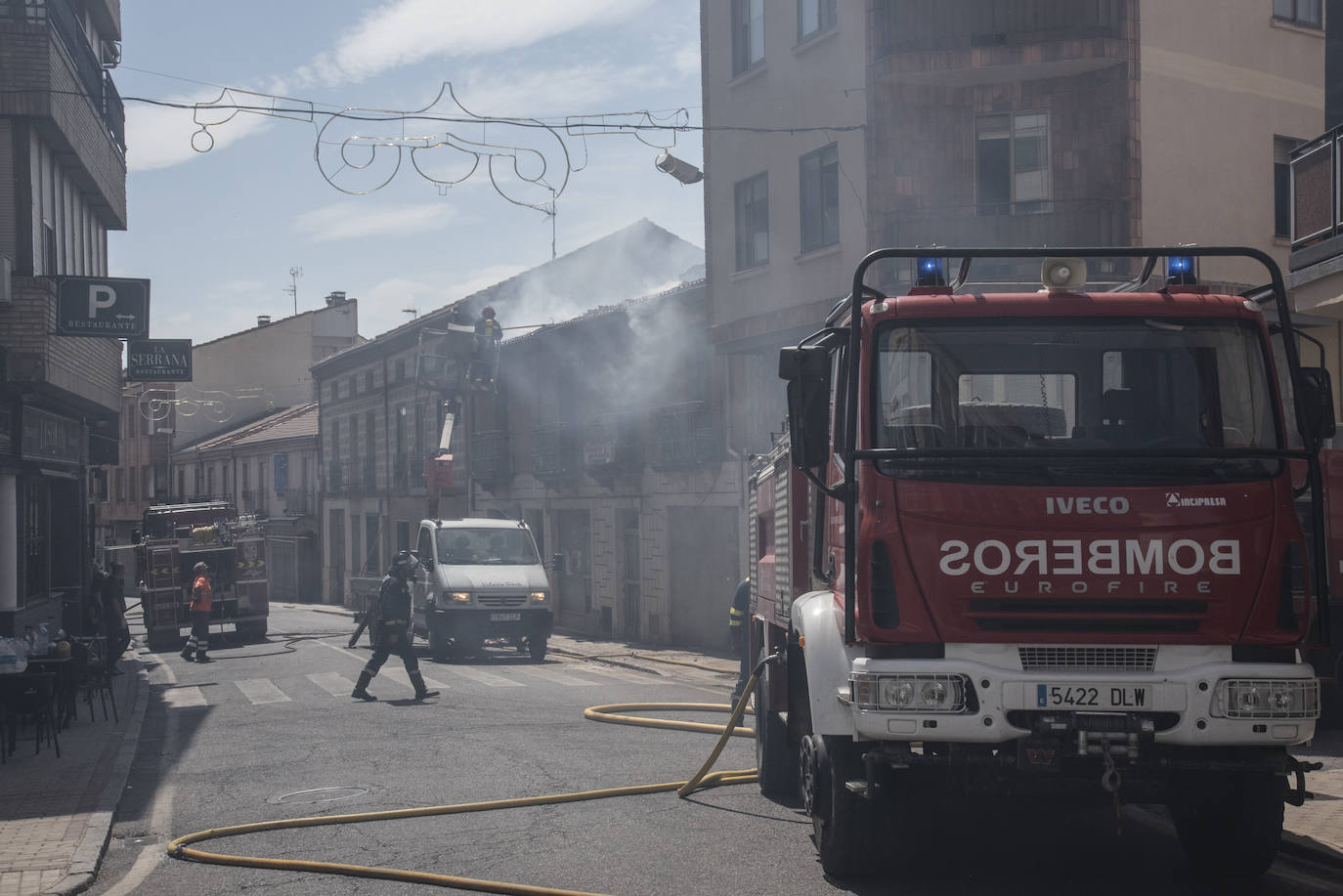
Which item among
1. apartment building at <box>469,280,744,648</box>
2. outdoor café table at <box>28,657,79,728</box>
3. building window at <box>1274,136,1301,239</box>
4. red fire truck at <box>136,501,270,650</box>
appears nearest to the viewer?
outdoor café table at <box>28,657,79,728</box>

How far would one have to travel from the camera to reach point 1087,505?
588cm

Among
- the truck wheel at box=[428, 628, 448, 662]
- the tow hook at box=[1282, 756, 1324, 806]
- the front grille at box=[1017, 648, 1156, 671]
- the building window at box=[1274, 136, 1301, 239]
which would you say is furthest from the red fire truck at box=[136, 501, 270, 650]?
the tow hook at box=[1282, 756, 1324, 806]

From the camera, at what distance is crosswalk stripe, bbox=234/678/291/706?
16305 millimetres

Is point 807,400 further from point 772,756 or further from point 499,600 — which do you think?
point 499,600

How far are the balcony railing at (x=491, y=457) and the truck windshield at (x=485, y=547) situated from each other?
11.2 meters

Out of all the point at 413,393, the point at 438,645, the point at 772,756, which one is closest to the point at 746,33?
the point at 438,645

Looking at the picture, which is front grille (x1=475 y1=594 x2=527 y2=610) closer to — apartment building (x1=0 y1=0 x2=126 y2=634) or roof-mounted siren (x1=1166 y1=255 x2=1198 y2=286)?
apartment building (x1=0 y1=0 x2=126 y2=634)

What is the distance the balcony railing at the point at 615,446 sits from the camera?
91.6 ft

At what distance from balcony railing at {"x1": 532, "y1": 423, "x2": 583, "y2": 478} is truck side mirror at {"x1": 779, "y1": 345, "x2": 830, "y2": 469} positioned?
80.2ft

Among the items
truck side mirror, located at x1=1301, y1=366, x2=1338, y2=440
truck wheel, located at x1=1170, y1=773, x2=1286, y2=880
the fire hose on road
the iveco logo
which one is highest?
truck side mirror, located at x1=1301, y1=366, x2=1338, y2=440

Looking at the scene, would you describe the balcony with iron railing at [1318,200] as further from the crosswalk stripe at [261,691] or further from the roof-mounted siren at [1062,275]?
the crosswalk stripe at [261,691]

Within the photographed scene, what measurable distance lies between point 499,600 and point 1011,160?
1050 centimetres

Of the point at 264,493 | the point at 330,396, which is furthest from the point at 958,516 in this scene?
the point at 264,493

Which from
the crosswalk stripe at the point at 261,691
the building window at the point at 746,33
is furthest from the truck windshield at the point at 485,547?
the building window at the point at 746,33
